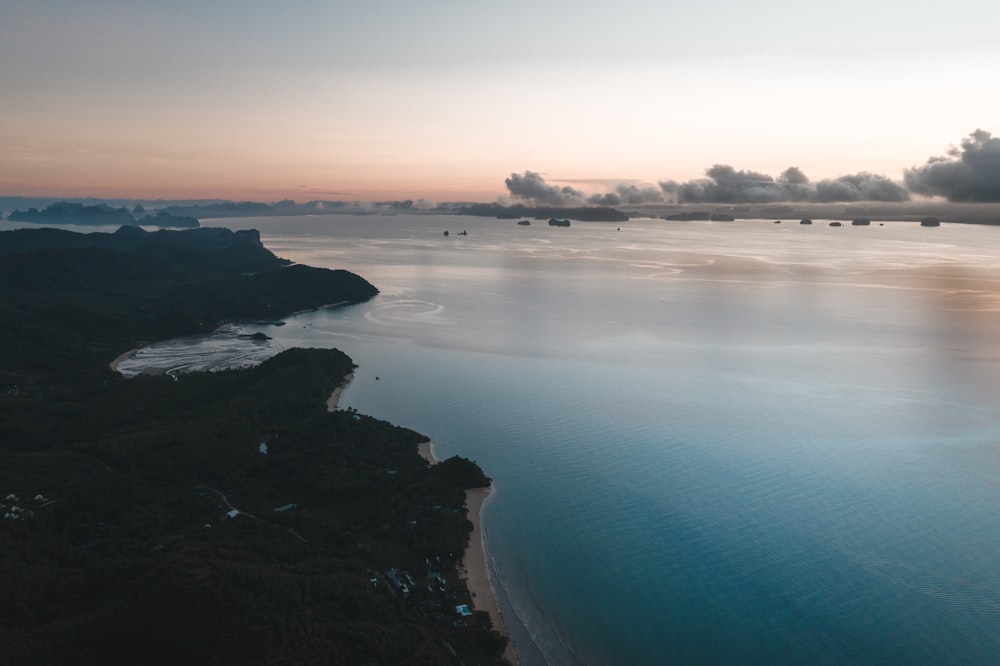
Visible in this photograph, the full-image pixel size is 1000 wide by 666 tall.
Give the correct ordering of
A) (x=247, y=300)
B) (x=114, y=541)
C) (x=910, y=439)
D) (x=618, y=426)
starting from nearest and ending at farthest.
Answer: (x=114, y=541) → (x=910, y=439) → (x=618, y=426) → (x=247, y=300)

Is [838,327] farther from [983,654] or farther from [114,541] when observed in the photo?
[114,541]

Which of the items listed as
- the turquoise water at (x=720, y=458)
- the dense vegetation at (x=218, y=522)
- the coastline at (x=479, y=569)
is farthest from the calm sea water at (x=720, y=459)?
the dense vegetation at (x=218, y=522)

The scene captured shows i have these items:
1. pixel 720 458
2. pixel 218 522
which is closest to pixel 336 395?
pixel 218 522

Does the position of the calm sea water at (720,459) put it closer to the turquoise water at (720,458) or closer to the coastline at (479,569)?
the turquoise water at (720,458)

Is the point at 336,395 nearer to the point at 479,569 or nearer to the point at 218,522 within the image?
the point at 218,522

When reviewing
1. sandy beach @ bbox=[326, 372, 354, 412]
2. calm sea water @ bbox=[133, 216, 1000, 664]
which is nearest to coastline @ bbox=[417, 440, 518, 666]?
calm sea water @ bbox=[133, 216, 1000, 664]

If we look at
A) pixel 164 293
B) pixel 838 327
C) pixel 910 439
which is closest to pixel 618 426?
pixel 910 439
